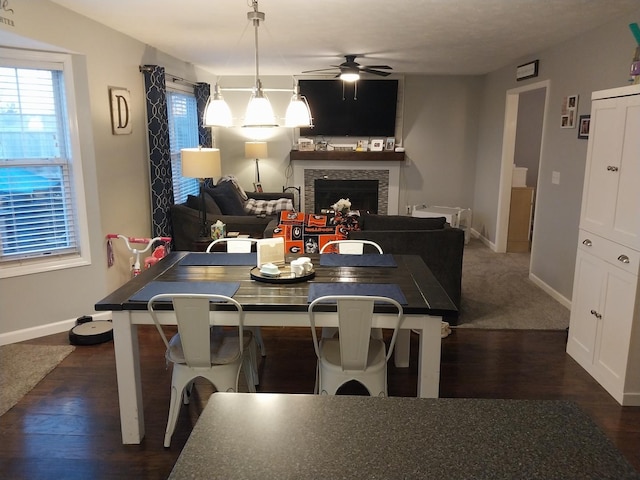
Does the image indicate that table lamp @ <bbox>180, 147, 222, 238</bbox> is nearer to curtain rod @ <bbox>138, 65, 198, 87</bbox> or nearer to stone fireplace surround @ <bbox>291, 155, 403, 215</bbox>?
curtain rod @ <bbox>138, 65, 198, 87</bbox>

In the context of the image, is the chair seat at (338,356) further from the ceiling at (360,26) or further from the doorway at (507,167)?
the doorway at (507,167)

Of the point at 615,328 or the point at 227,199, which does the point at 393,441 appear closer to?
the point at 615,328

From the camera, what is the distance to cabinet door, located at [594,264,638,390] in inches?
111

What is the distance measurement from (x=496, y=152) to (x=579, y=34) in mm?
2479

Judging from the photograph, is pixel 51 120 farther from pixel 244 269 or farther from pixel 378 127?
pixel 378 127

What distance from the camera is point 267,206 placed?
6.48 m

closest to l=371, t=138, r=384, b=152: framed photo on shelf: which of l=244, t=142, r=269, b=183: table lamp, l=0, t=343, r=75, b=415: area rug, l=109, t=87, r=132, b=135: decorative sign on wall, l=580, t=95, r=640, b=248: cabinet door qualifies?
l=244, t=142, r=269, b=183: table lamp

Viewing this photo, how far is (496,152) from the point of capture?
669 cm

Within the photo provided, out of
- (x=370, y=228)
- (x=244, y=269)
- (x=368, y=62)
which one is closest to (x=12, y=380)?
(x=244, y=269)

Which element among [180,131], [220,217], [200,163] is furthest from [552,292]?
[180,131]

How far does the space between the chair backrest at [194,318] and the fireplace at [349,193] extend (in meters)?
5.60

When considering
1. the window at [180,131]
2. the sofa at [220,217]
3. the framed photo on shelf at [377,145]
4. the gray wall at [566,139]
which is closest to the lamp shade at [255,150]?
the window at [180,131]

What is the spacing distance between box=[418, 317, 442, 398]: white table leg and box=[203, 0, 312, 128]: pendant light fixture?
4.21 feet

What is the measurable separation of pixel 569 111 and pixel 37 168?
177 inches
